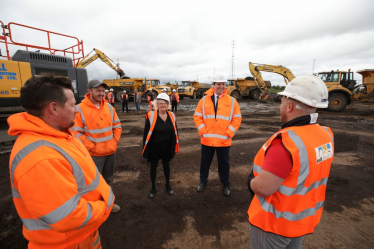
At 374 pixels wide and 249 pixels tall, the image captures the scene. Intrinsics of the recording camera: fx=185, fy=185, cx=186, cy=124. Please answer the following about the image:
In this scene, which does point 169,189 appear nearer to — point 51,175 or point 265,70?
point 51,175

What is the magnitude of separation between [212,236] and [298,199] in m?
1.61

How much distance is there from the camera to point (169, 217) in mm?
2898

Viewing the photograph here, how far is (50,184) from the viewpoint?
1.04m

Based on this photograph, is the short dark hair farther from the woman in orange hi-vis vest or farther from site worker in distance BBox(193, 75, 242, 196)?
site worker in distance BBox(193, 75, 242, 196)

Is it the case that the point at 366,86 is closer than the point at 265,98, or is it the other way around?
the point at 366,86

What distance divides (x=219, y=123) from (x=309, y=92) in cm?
207

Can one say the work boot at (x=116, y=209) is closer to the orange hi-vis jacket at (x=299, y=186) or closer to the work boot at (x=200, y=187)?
the work boot at (x=200, y=187)

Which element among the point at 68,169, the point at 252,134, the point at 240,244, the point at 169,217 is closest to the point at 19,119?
the point at 68,169

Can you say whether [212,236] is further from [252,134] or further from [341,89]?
[341,89]

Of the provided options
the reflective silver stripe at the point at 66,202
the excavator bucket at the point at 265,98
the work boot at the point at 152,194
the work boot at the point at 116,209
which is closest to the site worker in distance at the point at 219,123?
the work boot at the point at 152,194

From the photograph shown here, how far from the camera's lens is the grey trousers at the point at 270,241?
56.6 inches

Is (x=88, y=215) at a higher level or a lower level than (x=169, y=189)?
higher

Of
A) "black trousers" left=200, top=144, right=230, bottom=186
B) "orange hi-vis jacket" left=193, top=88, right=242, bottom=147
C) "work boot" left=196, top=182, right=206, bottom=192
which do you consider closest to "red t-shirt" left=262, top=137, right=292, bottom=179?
"orange hi-vis jacket" left=193, top=88, right=242, bottom=147

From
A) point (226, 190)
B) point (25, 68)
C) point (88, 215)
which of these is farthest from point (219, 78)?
point (25, 68)
